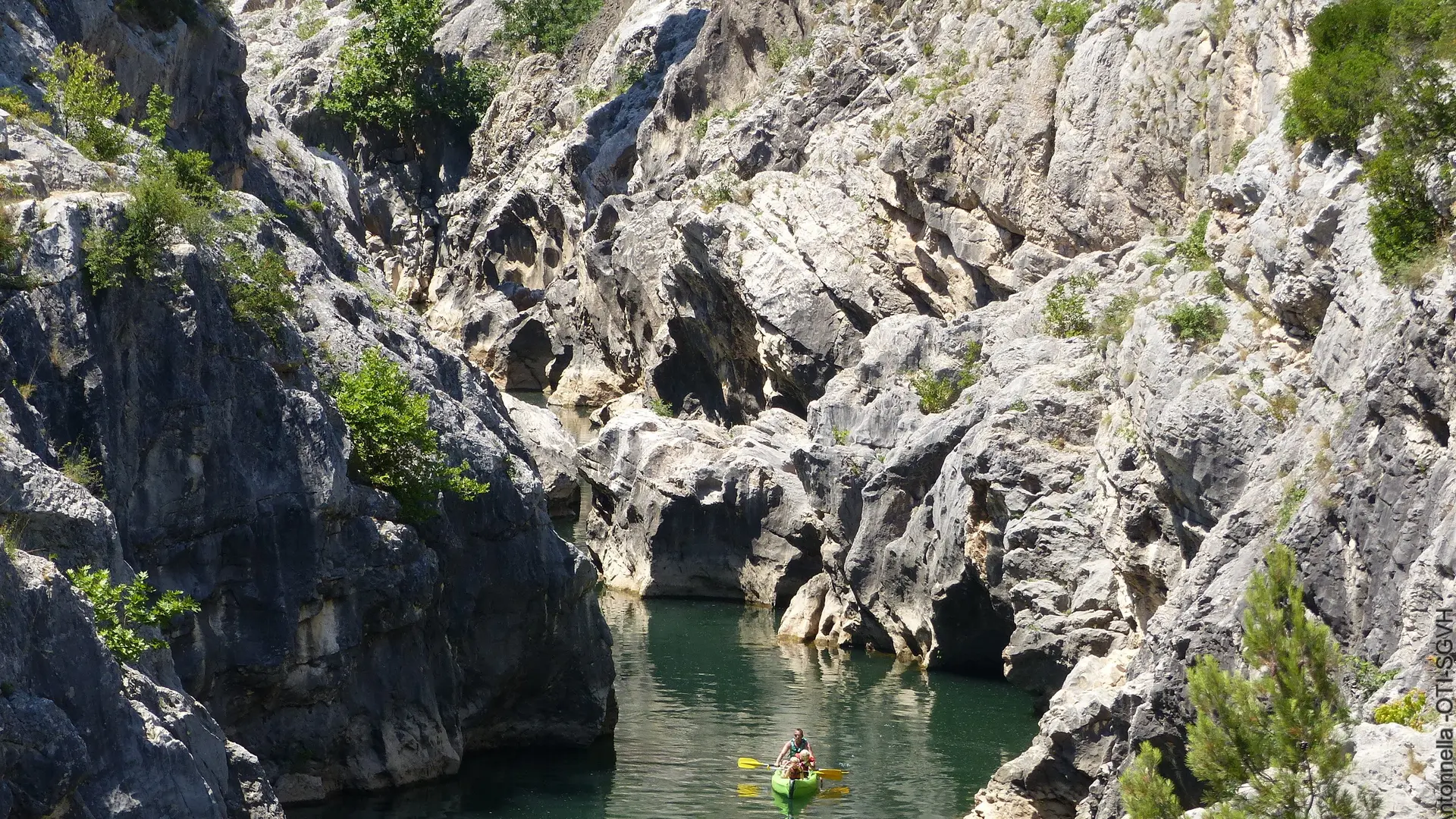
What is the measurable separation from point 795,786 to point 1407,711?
19305 mm

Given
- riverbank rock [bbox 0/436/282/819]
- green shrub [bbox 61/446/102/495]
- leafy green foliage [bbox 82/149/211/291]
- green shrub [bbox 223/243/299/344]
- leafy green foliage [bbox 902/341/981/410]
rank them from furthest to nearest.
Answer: leafy green foliage [bbox 902/341/981/410] < green shrub [bbox 223/243/299/344] < leafy green foliage [bbox 82/149/211/291] < green shrub [bbox 61/446/102/495] < riverbank rock [bbox 0/436/282/819]

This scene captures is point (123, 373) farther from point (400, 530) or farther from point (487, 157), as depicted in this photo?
point (487, 157)

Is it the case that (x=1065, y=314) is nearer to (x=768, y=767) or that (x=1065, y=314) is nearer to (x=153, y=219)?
(x=768, y=767)

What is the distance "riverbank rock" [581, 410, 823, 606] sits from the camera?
57375mm

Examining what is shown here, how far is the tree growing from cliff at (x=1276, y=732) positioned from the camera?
1580cm

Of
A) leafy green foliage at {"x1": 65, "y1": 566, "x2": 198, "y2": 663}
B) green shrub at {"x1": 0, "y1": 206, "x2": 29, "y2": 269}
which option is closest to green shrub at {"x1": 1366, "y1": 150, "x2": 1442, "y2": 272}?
leafy green foliage at {"x1": 65, "y1": 566, "x2": 198, "y2": 663}

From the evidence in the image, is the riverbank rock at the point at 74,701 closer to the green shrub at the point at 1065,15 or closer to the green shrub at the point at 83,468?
the green shrub at the point at 83,468

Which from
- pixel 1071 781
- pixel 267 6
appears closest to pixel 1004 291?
pixel 1071 781

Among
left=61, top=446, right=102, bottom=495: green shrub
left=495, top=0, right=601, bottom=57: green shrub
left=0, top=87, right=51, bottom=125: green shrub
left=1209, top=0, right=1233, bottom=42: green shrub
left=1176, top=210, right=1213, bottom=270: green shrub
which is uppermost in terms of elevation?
left=495, top=0, right=601, bottom=57: green shrub

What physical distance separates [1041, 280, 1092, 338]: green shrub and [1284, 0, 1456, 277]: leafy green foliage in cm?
1142

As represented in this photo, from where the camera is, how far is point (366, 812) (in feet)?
107

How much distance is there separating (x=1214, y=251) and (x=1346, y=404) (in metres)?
13.7

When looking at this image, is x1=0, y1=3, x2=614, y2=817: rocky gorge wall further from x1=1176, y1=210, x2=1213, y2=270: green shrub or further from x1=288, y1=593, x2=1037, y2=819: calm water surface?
x1=1176, y1=210, x2=1213, y2=270: green shrub

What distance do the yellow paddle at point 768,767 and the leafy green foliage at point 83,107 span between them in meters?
19.7
